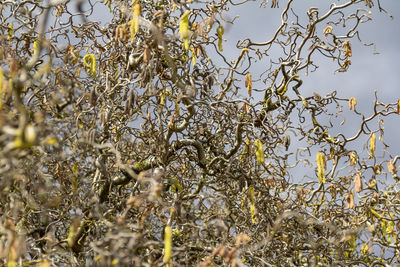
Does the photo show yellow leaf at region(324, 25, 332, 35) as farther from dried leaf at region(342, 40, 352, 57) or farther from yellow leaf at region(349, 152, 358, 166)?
yellow leaf at region(349, 152, 358, 166)

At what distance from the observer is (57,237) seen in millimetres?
5109

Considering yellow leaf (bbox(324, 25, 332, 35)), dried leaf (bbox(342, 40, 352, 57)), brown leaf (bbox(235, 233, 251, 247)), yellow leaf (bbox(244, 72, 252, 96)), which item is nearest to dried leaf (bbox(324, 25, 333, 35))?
yellow leaf (bbox(324, 25, 332, 35))

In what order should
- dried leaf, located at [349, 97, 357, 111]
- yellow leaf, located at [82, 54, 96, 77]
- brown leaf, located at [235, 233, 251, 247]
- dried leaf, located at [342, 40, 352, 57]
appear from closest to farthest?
1. brown leaf, located at [235, 233, 251, 247]
2. yellow leaf, located at [82, 54, 96, 77]
3. dried leaf, located at [349, 97, 357, 111]
4. dried leaf, located at [342, 40, 352, 57]

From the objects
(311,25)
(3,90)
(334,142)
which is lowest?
(3,90)

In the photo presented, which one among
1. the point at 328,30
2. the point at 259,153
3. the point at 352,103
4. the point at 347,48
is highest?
the point at 328,30

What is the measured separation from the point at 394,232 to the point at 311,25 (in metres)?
2.21

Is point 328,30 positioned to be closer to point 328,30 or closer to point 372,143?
point 328,30

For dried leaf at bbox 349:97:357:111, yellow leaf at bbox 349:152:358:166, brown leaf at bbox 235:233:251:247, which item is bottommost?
brown leaf at bbox 235:233:251:247

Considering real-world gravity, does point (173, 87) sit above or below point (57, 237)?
above

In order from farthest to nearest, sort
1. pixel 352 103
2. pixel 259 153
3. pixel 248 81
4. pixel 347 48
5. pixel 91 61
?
1. pixel 347 48
2. pixel 352 103
3. pixel 91 61
4. pixel 248 81
5. pixel 259 153

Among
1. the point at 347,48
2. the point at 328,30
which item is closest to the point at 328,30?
the point at 328,30

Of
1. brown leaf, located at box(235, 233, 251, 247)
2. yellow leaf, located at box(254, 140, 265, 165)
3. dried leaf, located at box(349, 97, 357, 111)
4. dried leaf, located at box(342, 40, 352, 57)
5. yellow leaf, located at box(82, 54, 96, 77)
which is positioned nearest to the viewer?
brown leaf, located at box(235, 233, 251, 247)

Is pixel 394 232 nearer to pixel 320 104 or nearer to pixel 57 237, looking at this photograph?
pixel 320 104

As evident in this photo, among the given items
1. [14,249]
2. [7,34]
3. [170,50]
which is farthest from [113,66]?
[14,249]
